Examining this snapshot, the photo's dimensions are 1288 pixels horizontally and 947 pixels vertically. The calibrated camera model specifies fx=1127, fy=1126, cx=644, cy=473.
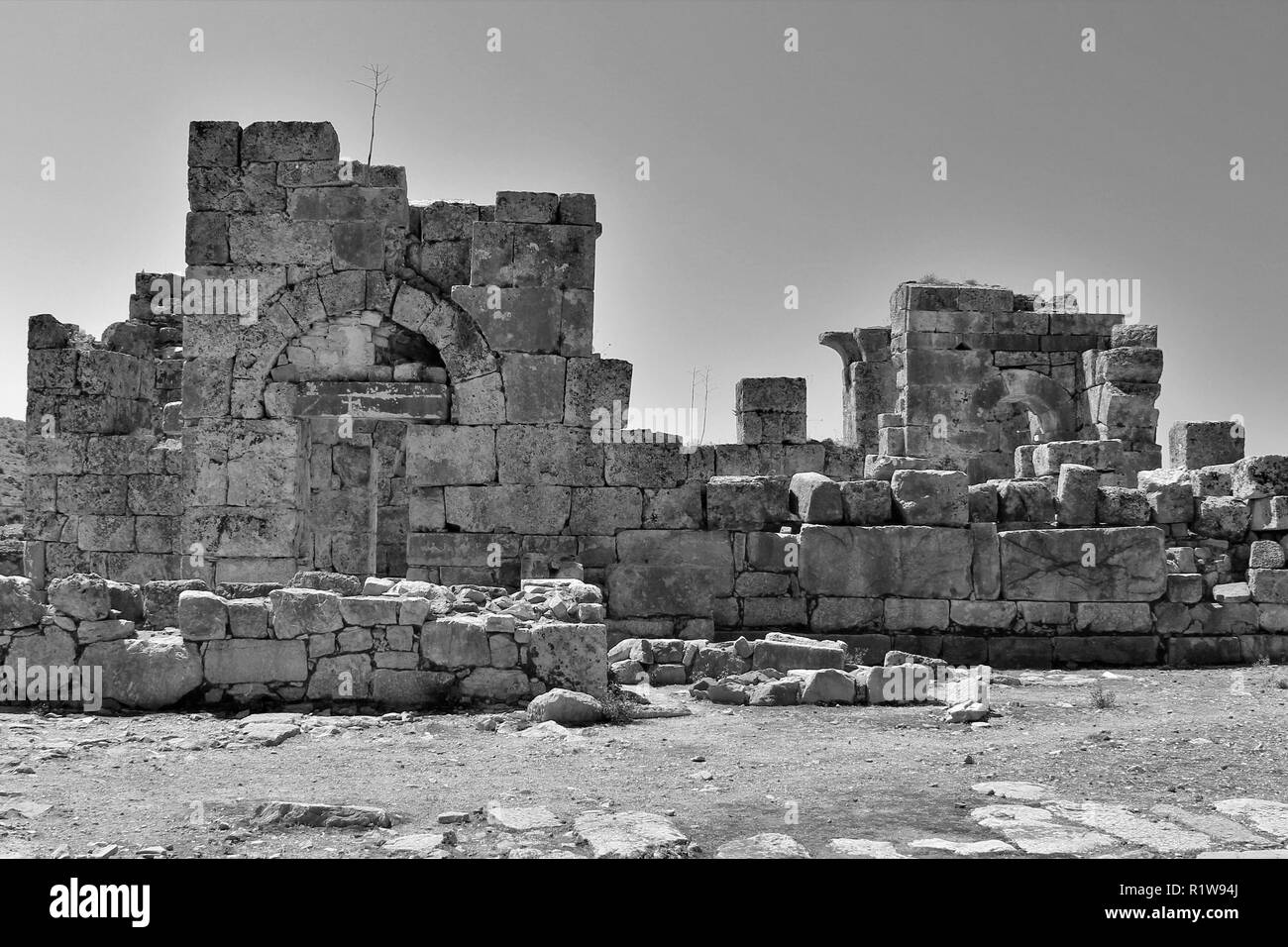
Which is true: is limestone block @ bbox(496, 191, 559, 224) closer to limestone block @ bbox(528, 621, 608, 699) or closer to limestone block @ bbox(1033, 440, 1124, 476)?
limestone block @ bbox(528, 621, 608, 699)

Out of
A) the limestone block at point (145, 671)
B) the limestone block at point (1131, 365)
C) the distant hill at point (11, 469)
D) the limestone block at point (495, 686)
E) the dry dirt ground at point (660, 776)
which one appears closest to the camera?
the dry dirt ground at point (660, 776)

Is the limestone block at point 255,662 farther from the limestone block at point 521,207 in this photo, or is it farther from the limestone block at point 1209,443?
the limestone block at point 1209,443

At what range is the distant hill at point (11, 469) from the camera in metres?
18.9

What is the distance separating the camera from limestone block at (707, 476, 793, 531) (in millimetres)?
10375

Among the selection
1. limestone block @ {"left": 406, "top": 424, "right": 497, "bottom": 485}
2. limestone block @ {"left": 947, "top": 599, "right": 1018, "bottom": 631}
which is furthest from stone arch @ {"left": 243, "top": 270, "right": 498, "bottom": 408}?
limestone block @ {"left": 947, "top": 599, "right": 1018, "bottom": 631}

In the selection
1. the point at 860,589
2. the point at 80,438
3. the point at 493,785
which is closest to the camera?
the point at 493,785

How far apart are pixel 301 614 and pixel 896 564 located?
5257mm

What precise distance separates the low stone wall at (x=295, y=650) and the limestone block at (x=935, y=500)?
12.5 ft

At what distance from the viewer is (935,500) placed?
10180 millimetres

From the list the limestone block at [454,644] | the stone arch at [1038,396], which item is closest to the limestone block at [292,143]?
the limestone block at [454,644]
